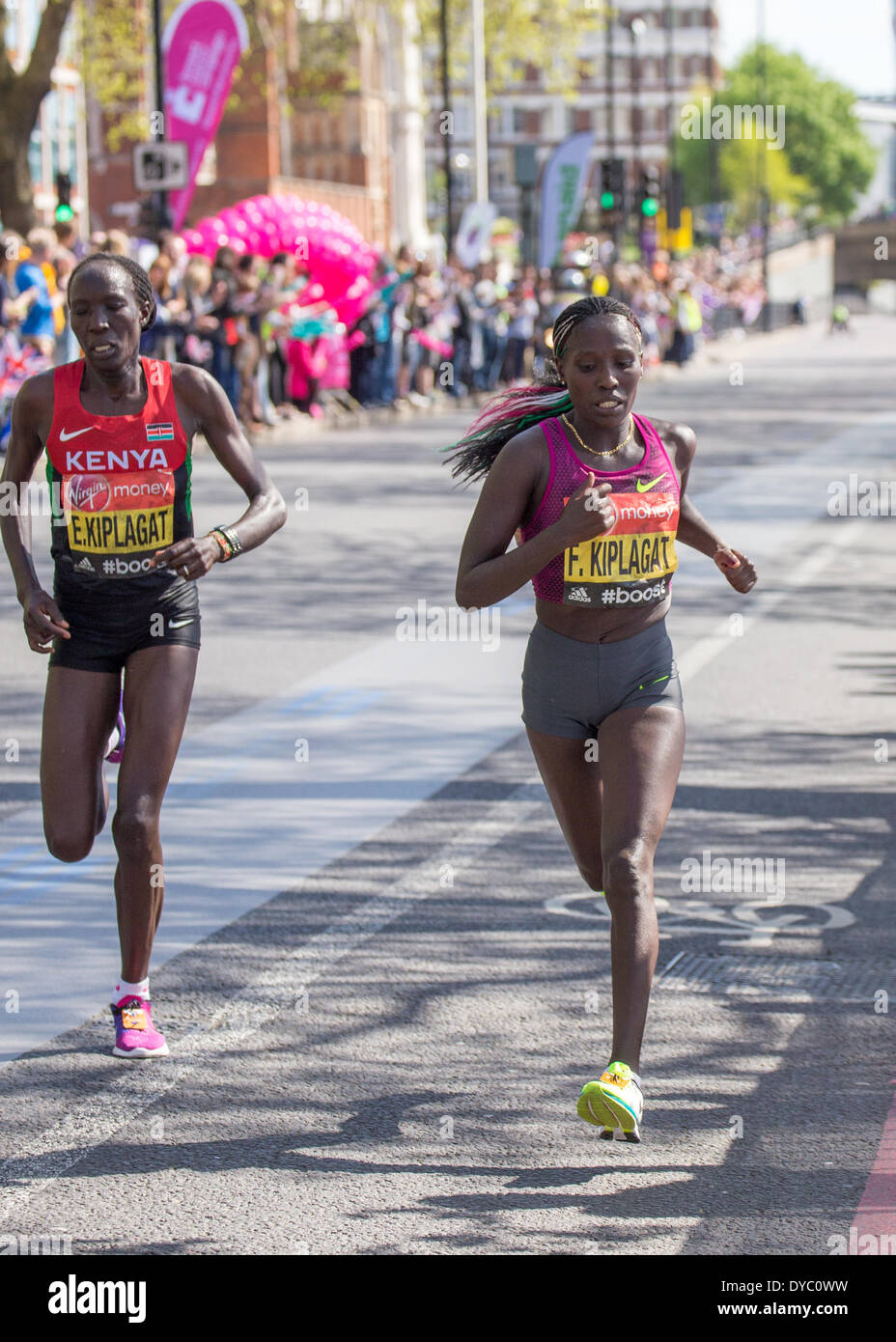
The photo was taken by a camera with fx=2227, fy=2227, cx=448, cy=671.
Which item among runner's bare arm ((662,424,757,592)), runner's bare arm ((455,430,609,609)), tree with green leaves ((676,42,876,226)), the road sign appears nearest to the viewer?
runner's bare arm ((455,430,609,609))

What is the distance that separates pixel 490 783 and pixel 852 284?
114 meters

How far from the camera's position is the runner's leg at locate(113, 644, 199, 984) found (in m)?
5.28

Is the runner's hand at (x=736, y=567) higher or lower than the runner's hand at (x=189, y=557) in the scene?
lower

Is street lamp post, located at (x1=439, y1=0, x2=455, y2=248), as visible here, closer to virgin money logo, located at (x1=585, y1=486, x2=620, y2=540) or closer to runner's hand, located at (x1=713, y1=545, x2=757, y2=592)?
runner's hand, located at (x1=713, y1=545, x2=757, y2=592)

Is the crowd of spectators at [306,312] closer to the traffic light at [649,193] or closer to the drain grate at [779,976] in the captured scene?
the traffic light at [649,193]

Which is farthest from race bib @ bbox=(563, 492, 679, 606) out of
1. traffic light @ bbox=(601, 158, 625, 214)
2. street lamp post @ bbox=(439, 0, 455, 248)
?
traffic light @ bbox=(601, 158, 625, 214)

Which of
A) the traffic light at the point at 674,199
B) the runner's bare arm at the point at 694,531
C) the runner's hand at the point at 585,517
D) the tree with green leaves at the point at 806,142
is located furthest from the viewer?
the tree with green leaves at the point at 806,142

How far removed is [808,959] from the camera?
20.1ft

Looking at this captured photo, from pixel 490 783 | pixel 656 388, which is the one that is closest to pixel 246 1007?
pixel 490 783

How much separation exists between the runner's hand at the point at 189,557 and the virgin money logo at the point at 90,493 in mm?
193

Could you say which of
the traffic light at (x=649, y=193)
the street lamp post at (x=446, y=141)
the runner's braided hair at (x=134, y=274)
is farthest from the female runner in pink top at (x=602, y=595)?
the traffic light at (x=649, y=193)

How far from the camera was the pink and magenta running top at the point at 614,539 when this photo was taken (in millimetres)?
4875

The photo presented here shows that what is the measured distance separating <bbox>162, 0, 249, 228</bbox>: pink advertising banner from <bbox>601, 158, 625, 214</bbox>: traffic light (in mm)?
17780

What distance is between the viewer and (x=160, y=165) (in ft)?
75.6
